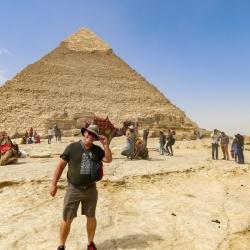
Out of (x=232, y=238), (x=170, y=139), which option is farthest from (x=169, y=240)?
(x=170, y=139)

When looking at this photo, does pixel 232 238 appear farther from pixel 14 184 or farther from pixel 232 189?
pixel 14 184

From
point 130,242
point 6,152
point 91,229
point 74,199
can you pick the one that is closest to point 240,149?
point 6,152

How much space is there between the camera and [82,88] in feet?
320

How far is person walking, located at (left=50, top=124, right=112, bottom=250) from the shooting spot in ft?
12.0

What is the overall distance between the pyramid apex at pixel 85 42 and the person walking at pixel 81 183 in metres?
106

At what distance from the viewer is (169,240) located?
156 inches

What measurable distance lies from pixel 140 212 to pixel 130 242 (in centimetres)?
102

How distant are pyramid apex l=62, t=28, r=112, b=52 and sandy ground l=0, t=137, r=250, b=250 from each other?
104 m

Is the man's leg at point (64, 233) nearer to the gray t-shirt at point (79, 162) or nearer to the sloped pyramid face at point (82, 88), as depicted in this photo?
the gray t-shirt at point (79, 162)

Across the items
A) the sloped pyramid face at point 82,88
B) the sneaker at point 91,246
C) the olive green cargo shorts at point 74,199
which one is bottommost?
the sneaker at point 91,246

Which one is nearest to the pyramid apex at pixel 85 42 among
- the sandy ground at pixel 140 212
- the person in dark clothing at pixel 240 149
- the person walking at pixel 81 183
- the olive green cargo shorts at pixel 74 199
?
the person in dark clothing at pixel 240 149

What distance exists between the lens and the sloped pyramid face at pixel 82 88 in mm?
83375

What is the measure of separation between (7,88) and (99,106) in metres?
22.2

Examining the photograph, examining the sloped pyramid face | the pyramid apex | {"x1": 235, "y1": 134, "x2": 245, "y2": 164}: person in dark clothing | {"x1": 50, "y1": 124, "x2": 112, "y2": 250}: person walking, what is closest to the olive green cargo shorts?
{"x1": 50, "y1": 124, "x2": 112, "y2": 250}: person walking
